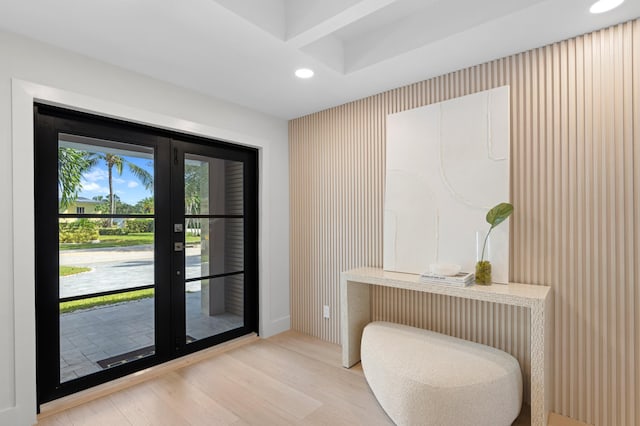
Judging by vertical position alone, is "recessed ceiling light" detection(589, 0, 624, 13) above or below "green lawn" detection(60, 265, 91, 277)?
above

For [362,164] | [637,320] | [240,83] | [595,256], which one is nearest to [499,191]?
[595,256]

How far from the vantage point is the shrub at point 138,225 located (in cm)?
252

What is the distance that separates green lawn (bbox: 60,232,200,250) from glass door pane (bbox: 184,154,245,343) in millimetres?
345

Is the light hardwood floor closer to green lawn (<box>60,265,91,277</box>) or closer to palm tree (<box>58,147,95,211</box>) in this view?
green lawn (<box>60,265,91,277</box>)

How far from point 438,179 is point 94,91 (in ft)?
8.31

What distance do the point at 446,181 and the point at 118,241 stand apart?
2.53 metres

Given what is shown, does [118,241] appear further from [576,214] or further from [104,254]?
[576,214]

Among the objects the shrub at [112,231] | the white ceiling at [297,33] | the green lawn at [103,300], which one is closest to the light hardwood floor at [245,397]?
the green lawn at [103,300]

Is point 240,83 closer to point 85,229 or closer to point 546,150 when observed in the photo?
point 85,229

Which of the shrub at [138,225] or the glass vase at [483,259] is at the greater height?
the shrub at [138,225]

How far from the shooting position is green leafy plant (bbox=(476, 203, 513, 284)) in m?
2.05

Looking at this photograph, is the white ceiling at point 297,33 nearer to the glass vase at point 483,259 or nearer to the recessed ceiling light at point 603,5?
the recessed ceiling light at point 603,5

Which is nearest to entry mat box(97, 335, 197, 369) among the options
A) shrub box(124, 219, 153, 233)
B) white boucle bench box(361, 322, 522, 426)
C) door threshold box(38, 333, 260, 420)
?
door threshold box(38, 333, 260, 420)

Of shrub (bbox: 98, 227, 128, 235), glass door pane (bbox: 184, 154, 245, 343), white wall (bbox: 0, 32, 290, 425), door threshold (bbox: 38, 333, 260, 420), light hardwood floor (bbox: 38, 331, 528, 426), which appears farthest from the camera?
glass door pane (bbox: 184, 154, 245, 343)
